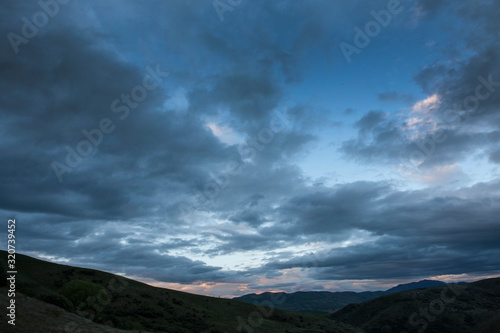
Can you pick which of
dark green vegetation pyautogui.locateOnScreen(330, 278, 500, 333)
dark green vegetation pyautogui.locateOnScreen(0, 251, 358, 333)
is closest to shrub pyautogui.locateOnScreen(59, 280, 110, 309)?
dark green vegetation pyautogui.locateOnScreen(0, 251, 358, 333)

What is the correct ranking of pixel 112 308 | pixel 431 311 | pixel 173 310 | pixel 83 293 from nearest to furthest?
pixel 83 293 < pixel 112 308 < pixel 173 310 < pixel 431 311

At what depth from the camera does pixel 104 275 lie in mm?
93688

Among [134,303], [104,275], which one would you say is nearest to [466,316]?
[134,303]

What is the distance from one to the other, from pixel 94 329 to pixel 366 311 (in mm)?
140053

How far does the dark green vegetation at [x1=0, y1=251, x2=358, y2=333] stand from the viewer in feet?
95.7

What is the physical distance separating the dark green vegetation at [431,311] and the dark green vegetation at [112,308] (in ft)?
119

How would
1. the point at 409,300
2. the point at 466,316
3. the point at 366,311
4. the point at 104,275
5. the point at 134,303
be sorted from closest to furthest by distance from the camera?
1. the point at 134,303
2. the point at 104,275
3. the point at 466,316
4. the point at 409,300
5. the point at 366,311

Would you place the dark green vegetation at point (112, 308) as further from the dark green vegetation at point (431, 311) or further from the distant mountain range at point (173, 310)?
the dark green vegetation at point (431, 311)

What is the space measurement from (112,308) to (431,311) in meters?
115

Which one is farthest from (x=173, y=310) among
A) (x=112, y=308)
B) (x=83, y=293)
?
(x=83, y=293)

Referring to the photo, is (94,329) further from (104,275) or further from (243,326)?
(104,275)

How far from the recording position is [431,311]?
11788cm

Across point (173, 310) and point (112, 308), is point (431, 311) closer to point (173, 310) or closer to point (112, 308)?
point (173, 310)

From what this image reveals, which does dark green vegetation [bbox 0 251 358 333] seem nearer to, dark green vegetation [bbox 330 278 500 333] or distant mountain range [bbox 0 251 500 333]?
distant mountain range [bbox 0 251 500 333]
